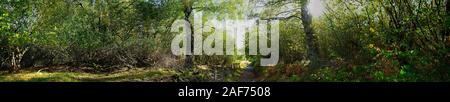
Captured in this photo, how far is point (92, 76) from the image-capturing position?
61.5ft

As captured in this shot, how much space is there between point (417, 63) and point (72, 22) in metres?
15.9

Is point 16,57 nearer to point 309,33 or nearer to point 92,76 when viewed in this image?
point 92,76

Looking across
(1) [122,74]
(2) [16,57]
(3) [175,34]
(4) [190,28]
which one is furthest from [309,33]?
(2) [16,57]

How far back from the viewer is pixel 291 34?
18.9 m

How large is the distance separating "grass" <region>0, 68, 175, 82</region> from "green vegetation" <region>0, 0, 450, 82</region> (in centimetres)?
4

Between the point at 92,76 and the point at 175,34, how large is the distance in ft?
18.1

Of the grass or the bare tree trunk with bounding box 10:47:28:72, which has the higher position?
the bare tree trunk with bounding box 10:47:28:72

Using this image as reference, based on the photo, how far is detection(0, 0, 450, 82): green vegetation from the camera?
10.6 m

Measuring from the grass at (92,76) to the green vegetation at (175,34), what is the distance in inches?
1.6

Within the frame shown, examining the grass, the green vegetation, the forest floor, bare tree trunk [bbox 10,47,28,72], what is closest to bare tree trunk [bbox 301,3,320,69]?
the green vegetation

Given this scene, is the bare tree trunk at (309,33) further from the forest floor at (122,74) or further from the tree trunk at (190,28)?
the tree trunk at (190,28)

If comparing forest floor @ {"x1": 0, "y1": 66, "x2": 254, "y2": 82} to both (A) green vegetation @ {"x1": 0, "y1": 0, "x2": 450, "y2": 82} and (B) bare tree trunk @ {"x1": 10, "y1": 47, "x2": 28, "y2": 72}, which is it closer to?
(A) green vegetation @ {"x1": 0, "y1": 0, "x2": 450, "y2": 82}

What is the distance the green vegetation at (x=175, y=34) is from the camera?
416 inches

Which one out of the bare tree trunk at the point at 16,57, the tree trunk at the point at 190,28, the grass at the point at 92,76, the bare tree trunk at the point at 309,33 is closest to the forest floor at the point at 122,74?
the grass at the point at 92,76
